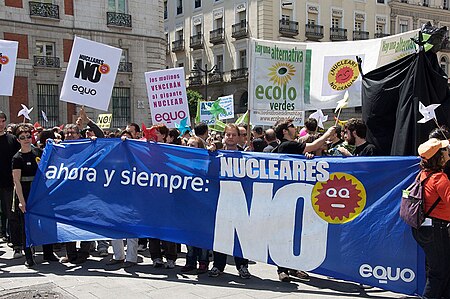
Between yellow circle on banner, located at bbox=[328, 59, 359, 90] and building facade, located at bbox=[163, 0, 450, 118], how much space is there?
32600mm

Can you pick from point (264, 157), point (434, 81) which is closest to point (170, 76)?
point (264, 157)

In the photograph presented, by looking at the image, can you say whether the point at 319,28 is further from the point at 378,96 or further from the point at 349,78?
the point at 378,96

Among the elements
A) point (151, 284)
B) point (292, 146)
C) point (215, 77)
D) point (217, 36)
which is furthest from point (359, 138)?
point (217, 36)

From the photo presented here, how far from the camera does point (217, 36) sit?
44844 millimetres

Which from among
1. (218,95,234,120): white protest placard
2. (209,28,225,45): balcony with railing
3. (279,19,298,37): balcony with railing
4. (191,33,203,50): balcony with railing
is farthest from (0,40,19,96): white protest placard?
(191,33,203,50): balcony with railing

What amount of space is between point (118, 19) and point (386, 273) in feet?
85.9

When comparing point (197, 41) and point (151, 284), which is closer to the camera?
point (151, 284)

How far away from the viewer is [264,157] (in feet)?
19.2

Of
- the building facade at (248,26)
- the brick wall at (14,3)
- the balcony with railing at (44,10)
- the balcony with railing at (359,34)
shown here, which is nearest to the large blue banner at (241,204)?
the brick wall at (14,3)

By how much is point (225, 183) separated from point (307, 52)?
13.9ft

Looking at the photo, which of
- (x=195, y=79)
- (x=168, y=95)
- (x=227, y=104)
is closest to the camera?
(x=168, y=95)

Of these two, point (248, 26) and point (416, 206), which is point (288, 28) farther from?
point (416, 206)

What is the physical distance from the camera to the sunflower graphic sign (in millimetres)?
9148

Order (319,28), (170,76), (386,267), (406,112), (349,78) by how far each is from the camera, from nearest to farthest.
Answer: (386,267), (406,112), (349,78), (170,76), (319,28)
